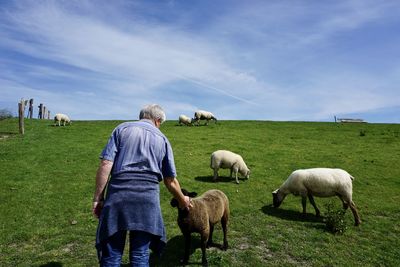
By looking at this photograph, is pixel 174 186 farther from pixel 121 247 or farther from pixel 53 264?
pixel 53 264

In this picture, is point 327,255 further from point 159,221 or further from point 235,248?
point 159,221

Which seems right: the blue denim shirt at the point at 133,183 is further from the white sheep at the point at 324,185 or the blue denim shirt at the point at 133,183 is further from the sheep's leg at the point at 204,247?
the white sheep at the point at 324,185

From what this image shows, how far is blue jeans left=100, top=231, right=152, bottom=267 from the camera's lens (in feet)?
17.5

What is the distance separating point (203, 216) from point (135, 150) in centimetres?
380

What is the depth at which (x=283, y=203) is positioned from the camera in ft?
50.7

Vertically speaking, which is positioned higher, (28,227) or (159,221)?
(159,221)

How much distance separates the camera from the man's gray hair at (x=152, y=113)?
A: 611 centimetres

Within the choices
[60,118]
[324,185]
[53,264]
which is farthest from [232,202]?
[60,118]

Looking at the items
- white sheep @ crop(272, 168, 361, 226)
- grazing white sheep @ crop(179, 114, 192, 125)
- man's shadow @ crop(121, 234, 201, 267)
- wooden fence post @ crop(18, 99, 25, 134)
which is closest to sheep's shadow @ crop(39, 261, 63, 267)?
man's shadow @ crop(121, 234, 201, 267)

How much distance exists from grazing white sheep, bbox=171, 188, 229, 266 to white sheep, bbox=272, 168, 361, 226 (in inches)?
197

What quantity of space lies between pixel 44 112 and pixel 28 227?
162 ft

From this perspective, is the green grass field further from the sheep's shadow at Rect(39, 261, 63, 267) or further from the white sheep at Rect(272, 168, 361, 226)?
the white sheep at Rect(272, 168, 361, 226)

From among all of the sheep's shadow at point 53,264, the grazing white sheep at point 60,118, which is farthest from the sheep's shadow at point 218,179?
the grazing white sheep at point 60,118

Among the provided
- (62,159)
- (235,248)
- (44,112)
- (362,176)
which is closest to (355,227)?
(235,248)
